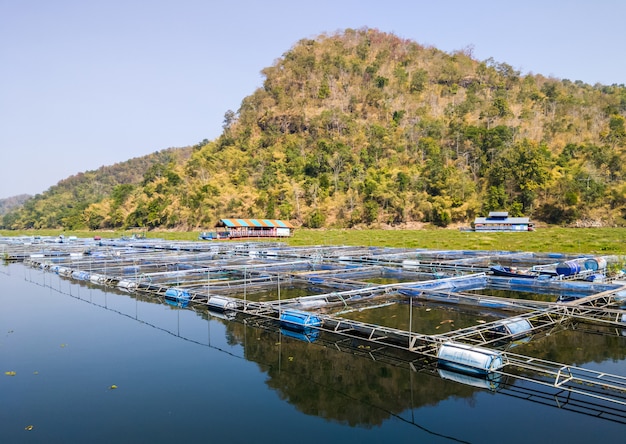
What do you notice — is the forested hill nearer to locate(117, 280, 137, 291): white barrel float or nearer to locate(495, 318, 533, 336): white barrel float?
locate(117, 280, 137, 291): white barrel float

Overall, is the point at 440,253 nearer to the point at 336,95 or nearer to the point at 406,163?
the point at 406,163

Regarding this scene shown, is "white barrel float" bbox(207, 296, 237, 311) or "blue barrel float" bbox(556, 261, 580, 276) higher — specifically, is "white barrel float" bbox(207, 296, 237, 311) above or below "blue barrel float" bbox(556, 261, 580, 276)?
below

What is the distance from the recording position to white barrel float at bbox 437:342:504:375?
843 centimetres

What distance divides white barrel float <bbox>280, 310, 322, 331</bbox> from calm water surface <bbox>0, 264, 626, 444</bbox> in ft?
1.87

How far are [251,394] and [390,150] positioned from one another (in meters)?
73.3

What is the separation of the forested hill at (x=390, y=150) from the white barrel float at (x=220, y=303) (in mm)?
49756

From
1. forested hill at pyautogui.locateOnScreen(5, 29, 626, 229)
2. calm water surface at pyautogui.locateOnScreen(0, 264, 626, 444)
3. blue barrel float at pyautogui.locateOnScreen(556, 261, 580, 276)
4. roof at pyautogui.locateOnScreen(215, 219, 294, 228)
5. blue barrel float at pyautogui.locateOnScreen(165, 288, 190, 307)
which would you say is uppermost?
forested hill at pyautogui.locateOnScreen(5, 29, 626, 229)

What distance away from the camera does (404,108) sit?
293 ft

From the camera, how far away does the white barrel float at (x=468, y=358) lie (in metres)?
8.43

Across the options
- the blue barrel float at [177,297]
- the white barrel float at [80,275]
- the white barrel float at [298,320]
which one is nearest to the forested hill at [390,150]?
the white barrel float at [80,275]

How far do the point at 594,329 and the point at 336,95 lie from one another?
86421 millimetres

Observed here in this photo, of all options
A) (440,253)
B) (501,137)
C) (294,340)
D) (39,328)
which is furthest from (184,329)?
(501,137)

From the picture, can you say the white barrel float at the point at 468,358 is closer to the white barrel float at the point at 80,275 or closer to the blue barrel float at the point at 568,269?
the blue barrel float at the point at 568,269

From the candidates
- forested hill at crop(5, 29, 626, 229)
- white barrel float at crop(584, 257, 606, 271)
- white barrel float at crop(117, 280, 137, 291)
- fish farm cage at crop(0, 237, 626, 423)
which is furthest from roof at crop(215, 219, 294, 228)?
white barrel float at crop(584, 257, 606, 271)
